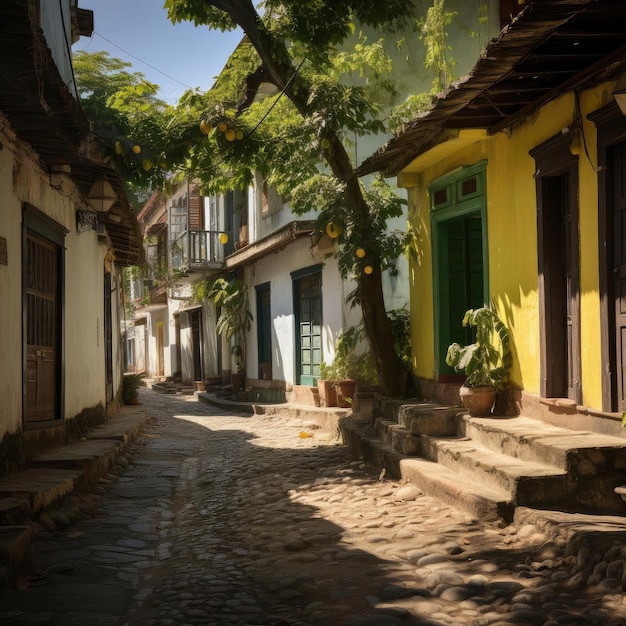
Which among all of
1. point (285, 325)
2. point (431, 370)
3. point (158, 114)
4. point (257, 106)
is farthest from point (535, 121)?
point (285, 325)

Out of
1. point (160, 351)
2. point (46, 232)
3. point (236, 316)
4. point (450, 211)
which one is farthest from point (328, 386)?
point (160, 351)

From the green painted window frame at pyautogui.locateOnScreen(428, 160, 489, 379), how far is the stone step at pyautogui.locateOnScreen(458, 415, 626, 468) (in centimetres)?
176

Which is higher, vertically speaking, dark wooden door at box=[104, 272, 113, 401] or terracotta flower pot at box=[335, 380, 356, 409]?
dark wooden door at box=[104, 272, 113, 401]

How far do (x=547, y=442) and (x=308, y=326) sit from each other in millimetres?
9878

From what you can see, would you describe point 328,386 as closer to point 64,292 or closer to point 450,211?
point 450,211

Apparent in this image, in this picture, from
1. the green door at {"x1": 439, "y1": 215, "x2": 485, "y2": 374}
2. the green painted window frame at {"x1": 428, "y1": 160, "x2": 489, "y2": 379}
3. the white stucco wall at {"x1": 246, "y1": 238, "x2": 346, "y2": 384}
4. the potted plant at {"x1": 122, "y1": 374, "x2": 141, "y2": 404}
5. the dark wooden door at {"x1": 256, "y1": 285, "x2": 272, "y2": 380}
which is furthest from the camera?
the dark wooden door at {"x1": 256, "y1": 285, "x2": 272, "y2": 380}

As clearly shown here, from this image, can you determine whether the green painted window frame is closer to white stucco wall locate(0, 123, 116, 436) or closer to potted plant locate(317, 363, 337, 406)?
potted plant locate(317, 363, 337, 406)

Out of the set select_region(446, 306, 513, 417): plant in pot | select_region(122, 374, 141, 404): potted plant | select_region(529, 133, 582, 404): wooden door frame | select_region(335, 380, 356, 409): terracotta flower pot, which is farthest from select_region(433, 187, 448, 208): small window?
select_region(122, 374, 141, 404): potted plant

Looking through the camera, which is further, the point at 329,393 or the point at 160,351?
the point at 160,351

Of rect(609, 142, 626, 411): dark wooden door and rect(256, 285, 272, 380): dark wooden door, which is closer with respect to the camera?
rect(609, 142, 626, 411): dark wooden door

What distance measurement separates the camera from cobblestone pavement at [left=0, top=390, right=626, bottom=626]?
420 cm

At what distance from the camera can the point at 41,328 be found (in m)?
8.48

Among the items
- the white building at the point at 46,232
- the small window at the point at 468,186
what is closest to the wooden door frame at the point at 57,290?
A: the white building at the point at 46,232

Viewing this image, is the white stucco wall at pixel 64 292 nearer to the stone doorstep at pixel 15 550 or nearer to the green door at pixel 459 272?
the stone doorstep at pixel 15 550
